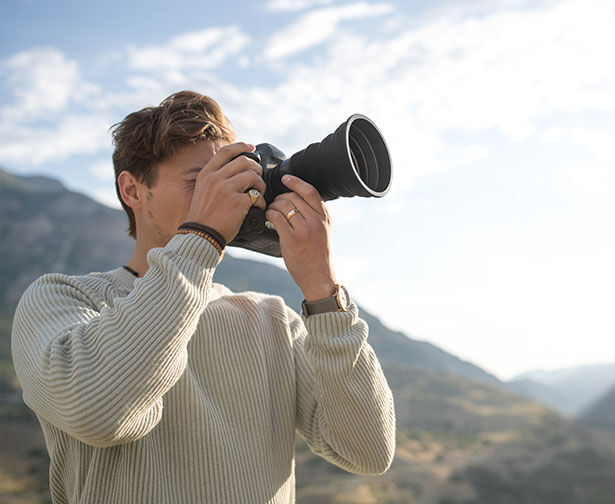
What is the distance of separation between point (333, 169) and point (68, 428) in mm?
1011

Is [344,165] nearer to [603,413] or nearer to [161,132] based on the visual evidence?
[161,132]

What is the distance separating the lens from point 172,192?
1.97 meters

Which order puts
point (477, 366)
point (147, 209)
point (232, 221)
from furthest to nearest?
point (477, 366) < point (147, 209) < point (232, 221)

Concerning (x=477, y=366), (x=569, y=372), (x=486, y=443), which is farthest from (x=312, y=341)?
(x=569, y=372)

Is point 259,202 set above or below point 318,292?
above

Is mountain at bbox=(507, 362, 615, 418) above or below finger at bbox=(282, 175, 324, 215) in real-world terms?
below

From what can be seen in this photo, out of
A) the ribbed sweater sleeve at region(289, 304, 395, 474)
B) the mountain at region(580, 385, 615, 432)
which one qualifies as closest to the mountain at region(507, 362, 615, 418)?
the mountain at region(580, 385, 615, 432)

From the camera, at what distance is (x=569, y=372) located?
6255 inches

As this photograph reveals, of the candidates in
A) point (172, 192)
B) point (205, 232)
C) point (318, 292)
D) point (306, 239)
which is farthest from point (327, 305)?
point (172, 192)

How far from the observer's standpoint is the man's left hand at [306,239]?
1692mm

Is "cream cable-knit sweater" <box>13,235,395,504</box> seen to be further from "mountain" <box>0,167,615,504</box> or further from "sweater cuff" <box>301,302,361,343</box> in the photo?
"mountain" <box>0,167,615,504</box>

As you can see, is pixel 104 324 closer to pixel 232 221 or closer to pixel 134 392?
pixel 134 392

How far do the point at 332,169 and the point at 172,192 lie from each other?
59cm

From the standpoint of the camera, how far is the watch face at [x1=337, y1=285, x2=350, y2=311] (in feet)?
5.52
